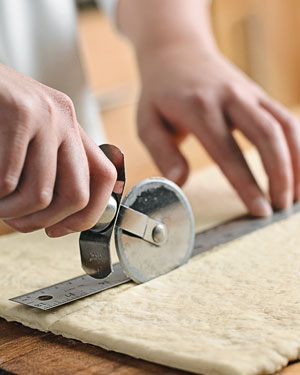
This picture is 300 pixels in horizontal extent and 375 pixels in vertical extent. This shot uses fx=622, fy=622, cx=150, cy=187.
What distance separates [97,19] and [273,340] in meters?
2.68

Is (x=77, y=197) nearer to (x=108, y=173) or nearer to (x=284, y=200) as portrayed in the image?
(x=108, y=173)

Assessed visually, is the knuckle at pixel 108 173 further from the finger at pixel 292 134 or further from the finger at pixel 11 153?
the finger at pixel 292 134

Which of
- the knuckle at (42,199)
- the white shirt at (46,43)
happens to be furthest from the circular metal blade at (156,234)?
the white shirt at (46,43)

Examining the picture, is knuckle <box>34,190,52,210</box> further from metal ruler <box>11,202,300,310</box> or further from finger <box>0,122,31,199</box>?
metal ruler <box>11,202,300,310</box>

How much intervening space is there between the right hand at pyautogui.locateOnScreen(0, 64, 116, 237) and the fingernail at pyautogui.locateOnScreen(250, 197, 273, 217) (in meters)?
0.52

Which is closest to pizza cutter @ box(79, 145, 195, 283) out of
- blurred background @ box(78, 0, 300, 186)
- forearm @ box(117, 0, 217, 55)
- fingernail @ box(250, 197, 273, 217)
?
fingernail @ box(250, 197, 273, 217)

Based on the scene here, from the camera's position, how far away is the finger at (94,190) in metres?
0.65

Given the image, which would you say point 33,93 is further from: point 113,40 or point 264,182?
point 113,40

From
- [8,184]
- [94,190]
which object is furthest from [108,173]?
[8,184]

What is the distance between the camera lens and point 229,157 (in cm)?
115

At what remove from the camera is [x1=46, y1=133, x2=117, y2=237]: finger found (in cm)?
65

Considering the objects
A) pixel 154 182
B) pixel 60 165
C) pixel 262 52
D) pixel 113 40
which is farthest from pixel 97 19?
pixel 60 165

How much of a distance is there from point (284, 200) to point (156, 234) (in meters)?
0.41

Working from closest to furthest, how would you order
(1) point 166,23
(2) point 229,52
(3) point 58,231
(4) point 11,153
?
(4) point 11,153, (3) point 58,231, (1) point 166,23, (2) point 229,52
